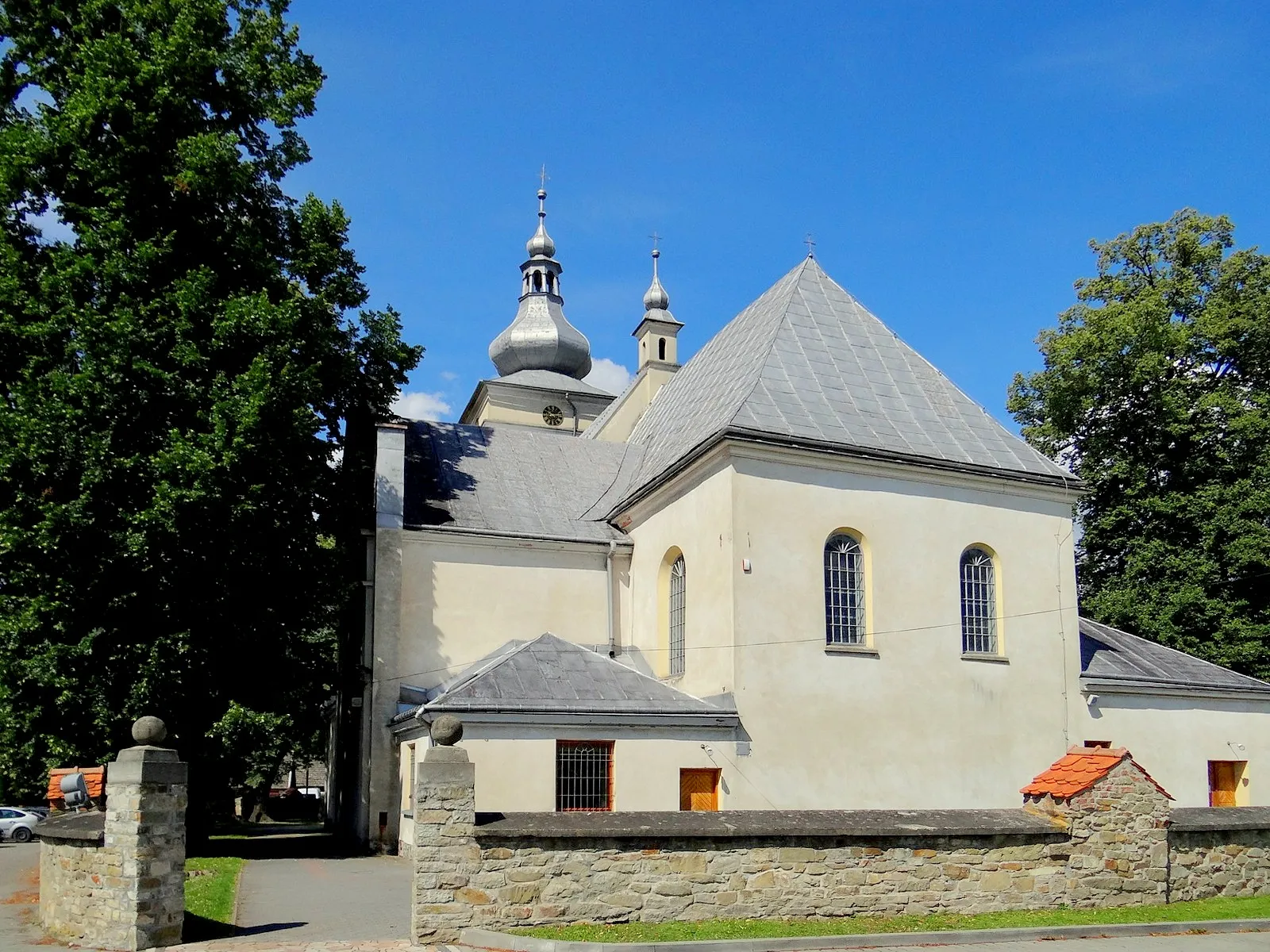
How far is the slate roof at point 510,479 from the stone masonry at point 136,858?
11.2m

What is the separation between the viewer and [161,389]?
64.0 feet

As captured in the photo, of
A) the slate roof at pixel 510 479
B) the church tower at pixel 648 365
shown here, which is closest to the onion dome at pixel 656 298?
the church tower at pixel 648 365

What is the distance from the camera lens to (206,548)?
19.8 metres

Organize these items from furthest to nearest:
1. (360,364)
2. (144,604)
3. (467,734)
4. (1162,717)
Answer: (360,364) < (1162,717) < (144,604) < (467,734)

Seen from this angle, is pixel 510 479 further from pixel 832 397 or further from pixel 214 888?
pixel 214 888

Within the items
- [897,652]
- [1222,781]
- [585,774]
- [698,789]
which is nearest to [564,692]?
[585,774]

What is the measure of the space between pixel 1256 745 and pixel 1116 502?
10.2 m

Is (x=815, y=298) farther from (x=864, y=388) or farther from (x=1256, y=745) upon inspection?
(x=1256, y=745)

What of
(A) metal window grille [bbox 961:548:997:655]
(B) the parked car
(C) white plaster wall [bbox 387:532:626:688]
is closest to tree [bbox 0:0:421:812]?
(C) white plaster wall [bbox 387:532:626:688]

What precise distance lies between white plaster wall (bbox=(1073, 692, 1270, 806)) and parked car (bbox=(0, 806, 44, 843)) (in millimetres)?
28531

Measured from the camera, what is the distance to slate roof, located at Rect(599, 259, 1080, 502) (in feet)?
69.8

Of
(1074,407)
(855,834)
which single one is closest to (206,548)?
(855,834)

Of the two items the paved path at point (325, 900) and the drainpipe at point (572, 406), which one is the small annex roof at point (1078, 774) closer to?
the paved path at point (325, 900)

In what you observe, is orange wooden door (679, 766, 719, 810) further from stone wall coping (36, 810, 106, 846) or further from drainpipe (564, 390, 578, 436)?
drainpipe (564, 390, 578, 436)
